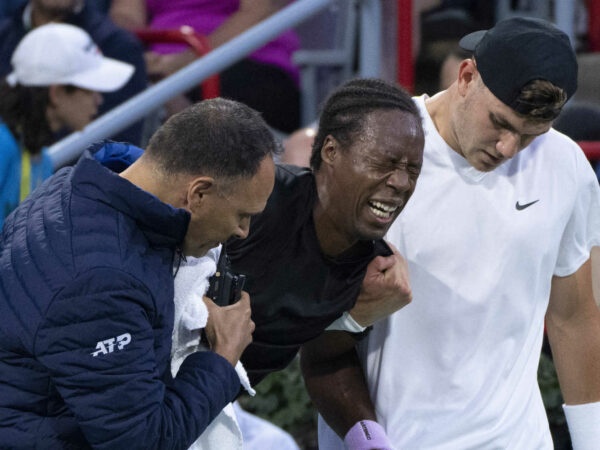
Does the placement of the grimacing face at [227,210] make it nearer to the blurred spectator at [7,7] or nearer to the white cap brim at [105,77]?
the white cap brim at [105,77]

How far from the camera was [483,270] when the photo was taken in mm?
3346

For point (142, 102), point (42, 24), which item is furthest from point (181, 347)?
point (42, 24)

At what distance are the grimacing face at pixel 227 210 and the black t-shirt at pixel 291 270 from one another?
332 mm

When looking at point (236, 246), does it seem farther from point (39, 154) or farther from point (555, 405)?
point (555, 405)

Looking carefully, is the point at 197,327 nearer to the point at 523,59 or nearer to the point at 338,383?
the point at 338,383

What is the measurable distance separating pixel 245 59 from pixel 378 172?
3128mm

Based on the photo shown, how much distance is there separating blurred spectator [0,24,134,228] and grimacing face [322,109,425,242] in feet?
6.16

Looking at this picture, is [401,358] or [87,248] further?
[401,358]

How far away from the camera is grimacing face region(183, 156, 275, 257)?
2674mm

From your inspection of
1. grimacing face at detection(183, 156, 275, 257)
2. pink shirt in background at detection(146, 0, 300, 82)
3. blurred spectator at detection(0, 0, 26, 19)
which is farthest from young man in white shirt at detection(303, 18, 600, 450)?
blurred spectator at detection(0, 0, 26, 19)

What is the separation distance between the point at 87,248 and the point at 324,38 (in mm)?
3945

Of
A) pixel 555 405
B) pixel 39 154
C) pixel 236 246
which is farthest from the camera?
pixel 555 405

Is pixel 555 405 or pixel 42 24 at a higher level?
pixel 42 24

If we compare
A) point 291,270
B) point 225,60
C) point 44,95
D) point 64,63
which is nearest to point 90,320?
point 291,270
